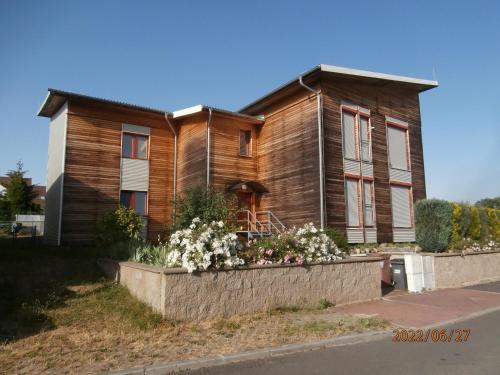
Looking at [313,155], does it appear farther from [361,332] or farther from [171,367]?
[171,367]

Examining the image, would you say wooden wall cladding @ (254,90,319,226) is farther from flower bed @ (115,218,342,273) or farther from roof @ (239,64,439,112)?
flower bed @ (115,218,342,273)

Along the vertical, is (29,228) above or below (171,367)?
above

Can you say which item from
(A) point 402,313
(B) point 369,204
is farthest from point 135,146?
(A) point 402,313

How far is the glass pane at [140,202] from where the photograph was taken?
65.0 feet

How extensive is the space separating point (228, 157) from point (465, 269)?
452 inches

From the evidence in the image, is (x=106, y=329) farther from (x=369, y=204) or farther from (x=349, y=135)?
(x=349, y=135)

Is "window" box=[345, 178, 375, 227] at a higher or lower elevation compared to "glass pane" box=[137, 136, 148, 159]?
lower

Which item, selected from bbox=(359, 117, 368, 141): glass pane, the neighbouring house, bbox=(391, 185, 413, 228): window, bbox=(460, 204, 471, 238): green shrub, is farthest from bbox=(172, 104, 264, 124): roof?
bbox=(460, 204, 471, 238): green shrub

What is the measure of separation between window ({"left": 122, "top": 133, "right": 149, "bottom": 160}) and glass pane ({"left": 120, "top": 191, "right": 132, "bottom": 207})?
183 cm

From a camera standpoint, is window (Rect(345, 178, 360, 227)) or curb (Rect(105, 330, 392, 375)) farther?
window (Rect(345, 178, 360, 227))

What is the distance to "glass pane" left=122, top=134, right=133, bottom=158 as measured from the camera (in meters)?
19.7

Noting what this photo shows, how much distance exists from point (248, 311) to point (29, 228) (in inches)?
1133

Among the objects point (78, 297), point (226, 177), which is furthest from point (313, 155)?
point (78, 297)

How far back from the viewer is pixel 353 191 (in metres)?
18.4
